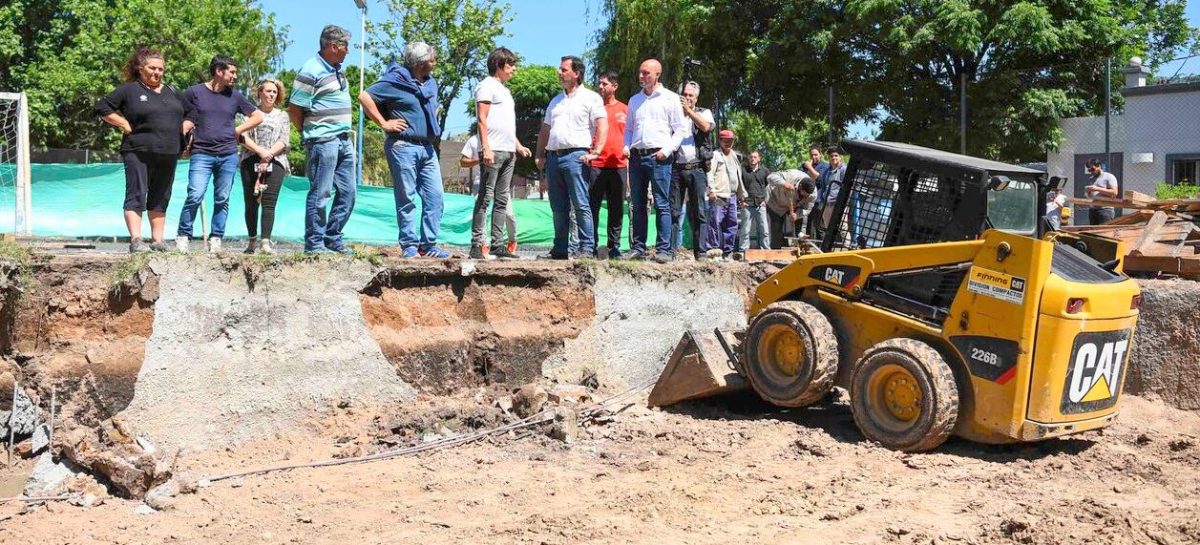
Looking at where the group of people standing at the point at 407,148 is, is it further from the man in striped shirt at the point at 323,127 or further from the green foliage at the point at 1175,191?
the green foliage at the point at 1175,191

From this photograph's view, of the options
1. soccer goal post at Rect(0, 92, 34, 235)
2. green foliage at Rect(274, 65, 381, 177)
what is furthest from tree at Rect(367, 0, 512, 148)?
soccer goal post at Rect(0, 92, 34, 235)

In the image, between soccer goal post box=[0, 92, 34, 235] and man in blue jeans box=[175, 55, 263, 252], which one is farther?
soccer goal post box=[0, 92, 34, 235]

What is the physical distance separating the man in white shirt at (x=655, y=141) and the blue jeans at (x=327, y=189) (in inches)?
94.2

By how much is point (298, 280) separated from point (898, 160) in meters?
4.12

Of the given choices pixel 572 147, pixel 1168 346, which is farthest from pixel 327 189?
pixel 1168 346

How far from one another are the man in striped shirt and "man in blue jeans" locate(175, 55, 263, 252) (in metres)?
0.53

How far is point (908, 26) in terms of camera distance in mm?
23281

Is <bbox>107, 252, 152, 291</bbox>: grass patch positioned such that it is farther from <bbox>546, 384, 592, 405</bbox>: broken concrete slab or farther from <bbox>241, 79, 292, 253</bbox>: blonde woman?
<bbox>546, 384, 592, 405</bbox>: broken concrete slab

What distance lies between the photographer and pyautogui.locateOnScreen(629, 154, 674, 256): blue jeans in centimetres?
914

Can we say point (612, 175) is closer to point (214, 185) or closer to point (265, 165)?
point (265, 165)

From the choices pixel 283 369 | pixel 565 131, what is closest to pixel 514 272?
pixel 565 131

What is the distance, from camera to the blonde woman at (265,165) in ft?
28.0

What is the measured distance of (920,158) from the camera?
7094mm

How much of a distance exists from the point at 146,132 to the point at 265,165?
1152 millimetres
